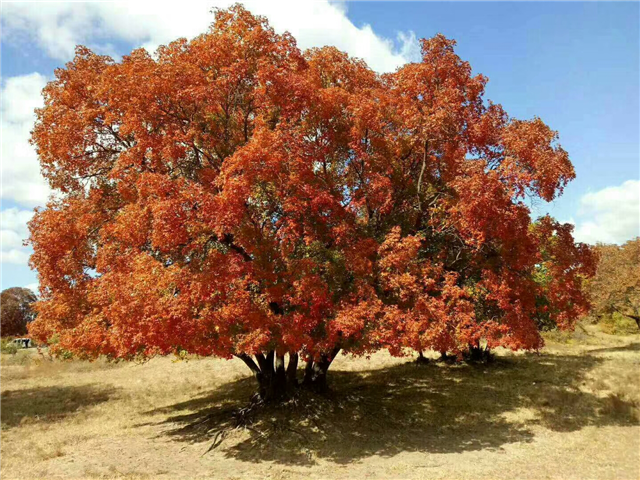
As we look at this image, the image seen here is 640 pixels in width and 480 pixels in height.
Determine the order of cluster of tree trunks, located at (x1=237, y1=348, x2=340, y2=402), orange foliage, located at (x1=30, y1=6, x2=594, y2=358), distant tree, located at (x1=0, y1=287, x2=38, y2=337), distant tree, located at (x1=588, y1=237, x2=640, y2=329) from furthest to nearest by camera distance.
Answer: distant tree, located at (x1=0, y1=287, x2=38, y2=337) < distant tree, located at (x1=588, y1=237, x2=640, y2=329) < cluster of tree trunks, located at (x1=237, y1=348, x2=340, y2=402) < orange foliage, located at (x1=30, y1=6, x2=594, y2=358)

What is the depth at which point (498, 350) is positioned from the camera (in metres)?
39.7

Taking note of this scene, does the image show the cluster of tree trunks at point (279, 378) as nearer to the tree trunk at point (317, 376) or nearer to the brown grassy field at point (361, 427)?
the tree trunk at point (317, 376)

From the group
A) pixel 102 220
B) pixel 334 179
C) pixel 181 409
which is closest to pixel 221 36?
pixel 334 179

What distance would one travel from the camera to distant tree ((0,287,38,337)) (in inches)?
2453

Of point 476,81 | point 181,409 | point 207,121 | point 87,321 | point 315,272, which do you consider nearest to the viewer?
point 87,321

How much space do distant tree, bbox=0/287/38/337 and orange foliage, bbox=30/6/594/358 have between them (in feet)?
185

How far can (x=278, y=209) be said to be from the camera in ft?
50.8

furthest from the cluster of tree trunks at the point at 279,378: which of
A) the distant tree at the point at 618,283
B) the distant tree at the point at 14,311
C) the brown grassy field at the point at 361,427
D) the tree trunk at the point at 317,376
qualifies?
the distant tree at the point at 14,311

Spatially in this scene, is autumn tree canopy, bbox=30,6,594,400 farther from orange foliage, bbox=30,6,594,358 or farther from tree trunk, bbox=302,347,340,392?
tree trunk, bbox=302,347,340,392

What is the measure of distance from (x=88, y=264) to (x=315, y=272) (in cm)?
799

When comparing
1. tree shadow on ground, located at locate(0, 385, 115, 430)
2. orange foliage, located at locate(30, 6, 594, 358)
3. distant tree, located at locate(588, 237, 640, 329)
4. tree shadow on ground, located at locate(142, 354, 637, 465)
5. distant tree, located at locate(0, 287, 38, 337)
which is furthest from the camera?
distant tree, located at locate(0, 287, 38, 337)

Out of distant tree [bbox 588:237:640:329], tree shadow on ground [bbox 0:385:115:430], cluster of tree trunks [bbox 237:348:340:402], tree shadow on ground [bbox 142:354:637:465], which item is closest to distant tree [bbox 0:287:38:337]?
tree shadow on ground [bbox 0:385:115:430]

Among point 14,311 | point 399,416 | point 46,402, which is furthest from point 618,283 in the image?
point 14,311

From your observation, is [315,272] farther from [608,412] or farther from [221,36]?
[608,412]
